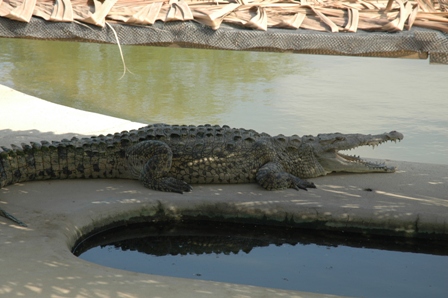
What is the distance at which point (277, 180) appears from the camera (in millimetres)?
5527

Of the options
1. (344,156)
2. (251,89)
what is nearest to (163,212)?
(344,156)

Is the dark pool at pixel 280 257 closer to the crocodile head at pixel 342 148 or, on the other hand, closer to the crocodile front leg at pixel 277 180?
the crocodile front leg at pixel 277 180

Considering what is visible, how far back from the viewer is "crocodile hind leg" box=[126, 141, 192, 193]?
5500mm

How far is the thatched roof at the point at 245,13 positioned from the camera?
480 centimetres

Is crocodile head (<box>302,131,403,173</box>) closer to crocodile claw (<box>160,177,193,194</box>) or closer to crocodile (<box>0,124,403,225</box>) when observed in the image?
crocodile (<box>0,124,403,225</box>)

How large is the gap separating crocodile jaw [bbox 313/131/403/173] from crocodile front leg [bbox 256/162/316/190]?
47 centimetres

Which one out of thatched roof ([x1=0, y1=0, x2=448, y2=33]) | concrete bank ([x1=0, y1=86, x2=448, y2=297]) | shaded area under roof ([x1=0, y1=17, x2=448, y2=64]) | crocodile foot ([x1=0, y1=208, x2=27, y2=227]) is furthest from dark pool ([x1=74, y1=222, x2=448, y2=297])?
thatched roof ([x1=0, y1=0, x2=448, y2=33])

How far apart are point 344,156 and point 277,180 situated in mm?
947

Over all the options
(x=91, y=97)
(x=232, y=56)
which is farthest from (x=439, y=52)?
(x=232, y=56)

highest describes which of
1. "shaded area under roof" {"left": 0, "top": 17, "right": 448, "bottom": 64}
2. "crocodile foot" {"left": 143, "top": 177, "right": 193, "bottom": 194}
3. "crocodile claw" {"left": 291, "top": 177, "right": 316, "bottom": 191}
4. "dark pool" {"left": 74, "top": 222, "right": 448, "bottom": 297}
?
"shaded area under roof" {"left": 0, "top": 17, "right": 448, "bottom": 64}

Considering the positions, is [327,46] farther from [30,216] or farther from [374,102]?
[374,102]

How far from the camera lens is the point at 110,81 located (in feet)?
40.3

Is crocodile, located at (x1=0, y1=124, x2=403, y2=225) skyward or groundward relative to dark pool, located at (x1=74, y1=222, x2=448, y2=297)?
skyward

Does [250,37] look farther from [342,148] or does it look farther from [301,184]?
[342,148]
